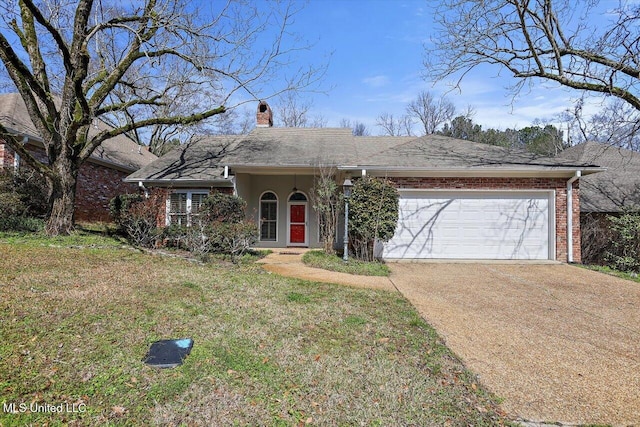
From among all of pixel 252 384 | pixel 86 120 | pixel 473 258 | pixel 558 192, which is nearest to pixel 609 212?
pixel 558 192

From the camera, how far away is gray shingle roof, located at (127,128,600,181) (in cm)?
1021

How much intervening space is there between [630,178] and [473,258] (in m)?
7.57

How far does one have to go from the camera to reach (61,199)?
9641 millimetres

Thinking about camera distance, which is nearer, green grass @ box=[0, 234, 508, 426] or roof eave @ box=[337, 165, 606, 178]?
green grass @ box=[0, 234, 508, 426]

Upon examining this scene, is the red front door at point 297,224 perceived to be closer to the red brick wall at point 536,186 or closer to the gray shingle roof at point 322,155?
the gray shingle roof at point 322,155

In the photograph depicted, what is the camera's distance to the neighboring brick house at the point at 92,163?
1118 centimetres

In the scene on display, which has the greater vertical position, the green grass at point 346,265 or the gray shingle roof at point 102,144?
the gray shingle roof at point 102,144

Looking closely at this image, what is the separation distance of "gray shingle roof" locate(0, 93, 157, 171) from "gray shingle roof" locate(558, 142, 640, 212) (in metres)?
18.5

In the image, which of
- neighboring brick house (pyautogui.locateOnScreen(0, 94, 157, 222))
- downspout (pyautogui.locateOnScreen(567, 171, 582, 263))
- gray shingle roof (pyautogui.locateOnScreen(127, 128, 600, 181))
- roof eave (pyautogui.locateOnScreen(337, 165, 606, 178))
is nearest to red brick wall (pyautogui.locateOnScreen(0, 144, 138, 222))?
neighboring brick house (pyautogui.locateOnScreen(0, 94, 157, 222))

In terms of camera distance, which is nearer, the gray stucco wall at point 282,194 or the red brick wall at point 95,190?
the gray stucco wall at point 282,194

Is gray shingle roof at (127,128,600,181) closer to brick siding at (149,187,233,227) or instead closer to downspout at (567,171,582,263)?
brick siding at (149,187,233,227)

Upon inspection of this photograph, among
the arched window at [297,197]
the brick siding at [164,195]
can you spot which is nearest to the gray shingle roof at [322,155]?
the brick siding at [164,195]

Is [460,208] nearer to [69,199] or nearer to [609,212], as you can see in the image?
[609,212]
